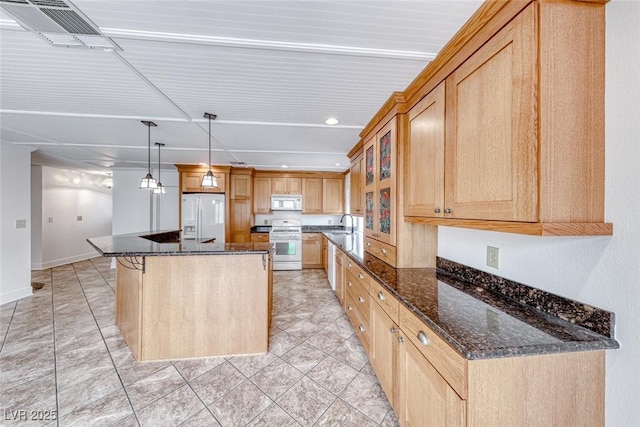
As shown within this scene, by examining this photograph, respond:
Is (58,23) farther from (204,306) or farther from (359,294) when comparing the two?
(359,294)

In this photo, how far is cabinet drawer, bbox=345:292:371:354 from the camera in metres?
2.16

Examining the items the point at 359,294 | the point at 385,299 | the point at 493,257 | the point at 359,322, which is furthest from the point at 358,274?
the point at 493,257

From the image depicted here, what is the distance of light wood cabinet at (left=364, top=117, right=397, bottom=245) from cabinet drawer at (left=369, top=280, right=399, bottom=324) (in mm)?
430

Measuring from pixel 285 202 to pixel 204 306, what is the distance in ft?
11.8

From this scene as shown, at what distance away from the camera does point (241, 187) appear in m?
5.53

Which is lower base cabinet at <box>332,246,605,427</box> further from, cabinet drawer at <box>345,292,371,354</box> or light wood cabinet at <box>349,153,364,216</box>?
light wood cabinet at <box>349,153,364,216</box>

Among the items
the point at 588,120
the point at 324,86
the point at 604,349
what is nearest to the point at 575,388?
the point at 604,349

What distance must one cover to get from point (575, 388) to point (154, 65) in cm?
269

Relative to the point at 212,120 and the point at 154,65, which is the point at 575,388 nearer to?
the point at 154,65

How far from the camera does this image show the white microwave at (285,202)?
18.7ft

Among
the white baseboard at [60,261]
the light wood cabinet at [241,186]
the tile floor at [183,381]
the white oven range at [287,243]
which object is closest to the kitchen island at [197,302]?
the tile floor at [183,381]

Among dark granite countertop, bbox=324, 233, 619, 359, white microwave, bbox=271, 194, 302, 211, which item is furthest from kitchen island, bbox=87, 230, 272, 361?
white microwave, bbox=271, 194, 302, 211

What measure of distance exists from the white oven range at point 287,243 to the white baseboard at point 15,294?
371 centimetres

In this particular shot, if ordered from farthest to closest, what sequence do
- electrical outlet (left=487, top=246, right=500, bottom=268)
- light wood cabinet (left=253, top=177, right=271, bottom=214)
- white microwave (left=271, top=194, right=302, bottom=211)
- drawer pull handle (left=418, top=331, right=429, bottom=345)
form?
1. light wood cabinet (left=253, top=177, right=271, bottom=214)
2. white microwave (left=271, top=194, right=302, bottom=211)
3. electrical outlet (left=487, top=246, right=500, bottom=268)
4. drawer pull handle (left=418, top=331, right=429, bottom=345)
